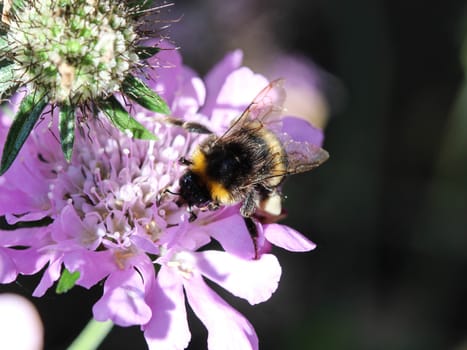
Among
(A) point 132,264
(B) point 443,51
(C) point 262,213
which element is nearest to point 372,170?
(B) point 443,51

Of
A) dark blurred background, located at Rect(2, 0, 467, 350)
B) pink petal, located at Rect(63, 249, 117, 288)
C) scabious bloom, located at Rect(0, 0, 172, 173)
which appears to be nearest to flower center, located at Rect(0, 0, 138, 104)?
scabious bloom, located at Rect(0, 0, 172, 173)

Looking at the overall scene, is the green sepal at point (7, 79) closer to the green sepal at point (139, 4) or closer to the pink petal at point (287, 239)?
the green sepal at point (139, 4)

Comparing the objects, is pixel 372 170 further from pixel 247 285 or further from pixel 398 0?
pixel 247 285

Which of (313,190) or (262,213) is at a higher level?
(262,213)

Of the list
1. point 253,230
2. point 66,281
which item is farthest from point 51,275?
point 253,230

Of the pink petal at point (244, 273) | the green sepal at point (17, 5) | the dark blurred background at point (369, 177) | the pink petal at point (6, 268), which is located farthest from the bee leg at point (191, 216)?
the dark blurred background at point (369, 177)

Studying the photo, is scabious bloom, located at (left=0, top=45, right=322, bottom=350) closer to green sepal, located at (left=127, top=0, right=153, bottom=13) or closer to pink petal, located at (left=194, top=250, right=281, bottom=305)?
pink petal, located at (left=194, top=250, right=281, bottom=305)
